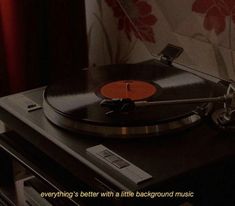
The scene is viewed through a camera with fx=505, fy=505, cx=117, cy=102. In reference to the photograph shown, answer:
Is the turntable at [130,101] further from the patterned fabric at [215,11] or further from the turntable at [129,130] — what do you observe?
the patterned fabric at [215,11]

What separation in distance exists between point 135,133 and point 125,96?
13 cm

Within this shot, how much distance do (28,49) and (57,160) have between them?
0.54 m

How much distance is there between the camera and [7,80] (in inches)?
51.2

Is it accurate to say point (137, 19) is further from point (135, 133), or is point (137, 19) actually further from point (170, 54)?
point (135, 133)

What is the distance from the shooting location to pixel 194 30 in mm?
1188

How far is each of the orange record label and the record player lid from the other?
25 centimetres

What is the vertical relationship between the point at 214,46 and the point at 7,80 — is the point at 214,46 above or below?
above

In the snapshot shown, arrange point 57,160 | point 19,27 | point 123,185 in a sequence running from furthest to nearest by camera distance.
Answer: point 19,27 → point 57,160 → point 123,185

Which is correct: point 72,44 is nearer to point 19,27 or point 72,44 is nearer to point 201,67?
point 19,27

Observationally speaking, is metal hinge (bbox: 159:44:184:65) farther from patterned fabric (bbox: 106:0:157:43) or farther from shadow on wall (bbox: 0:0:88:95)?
shadow on wall (bbox: 0:0:88:95)

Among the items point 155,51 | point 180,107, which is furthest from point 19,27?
point 180,107

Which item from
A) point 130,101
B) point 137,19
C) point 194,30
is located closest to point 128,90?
point 130,101

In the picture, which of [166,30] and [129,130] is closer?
[129,130]

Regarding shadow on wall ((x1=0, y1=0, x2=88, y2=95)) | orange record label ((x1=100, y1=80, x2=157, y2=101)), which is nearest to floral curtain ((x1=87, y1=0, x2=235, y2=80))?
shadow on wall ((x1=0, y1=0, x2=88, y2=95))
